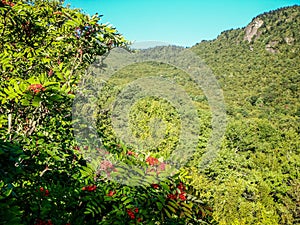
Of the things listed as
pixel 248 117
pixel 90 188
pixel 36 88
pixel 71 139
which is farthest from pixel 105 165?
pixel 248 117

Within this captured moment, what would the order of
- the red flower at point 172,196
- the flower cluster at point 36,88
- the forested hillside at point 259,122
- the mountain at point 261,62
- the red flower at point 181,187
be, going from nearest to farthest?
1. the flower cluster at point 36,88
2. the red flower at point 172,196
3. the red flower at point 181,187
4. the forested hillside at point 259,122
5. the mountain at point 261,62

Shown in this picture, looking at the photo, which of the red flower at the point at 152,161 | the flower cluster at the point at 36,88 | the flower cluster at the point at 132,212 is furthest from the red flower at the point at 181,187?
the flower cluster at the point at 36,88

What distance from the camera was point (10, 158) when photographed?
1.43 metres

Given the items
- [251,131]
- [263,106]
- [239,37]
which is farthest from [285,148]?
[239,37]

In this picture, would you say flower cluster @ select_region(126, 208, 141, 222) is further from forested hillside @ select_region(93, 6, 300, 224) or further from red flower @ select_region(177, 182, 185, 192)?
forested hillside @ select_region(93, 6, 300, 224)

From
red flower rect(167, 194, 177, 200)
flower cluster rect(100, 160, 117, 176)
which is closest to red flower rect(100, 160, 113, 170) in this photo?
flower cluster rect(100, 160, 117, 176)

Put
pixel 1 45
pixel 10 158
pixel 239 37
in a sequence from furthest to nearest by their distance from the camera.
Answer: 1. pixel 239 37
2. pixel 1 45
3. pixel 10 158

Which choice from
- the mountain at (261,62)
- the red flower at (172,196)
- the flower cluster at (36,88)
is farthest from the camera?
the mountain at (261,62)

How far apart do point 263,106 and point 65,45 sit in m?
57.7

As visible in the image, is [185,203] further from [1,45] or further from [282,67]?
[282,67]

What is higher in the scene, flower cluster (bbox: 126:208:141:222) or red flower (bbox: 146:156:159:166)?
red flower (bbox: 146:156:159:166)

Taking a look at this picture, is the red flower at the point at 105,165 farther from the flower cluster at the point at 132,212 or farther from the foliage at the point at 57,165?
the flower cluster at the point at 132,212

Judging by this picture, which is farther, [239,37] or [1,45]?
[239,37]

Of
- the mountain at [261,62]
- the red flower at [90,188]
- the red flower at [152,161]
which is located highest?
the mountain at [261,62]
